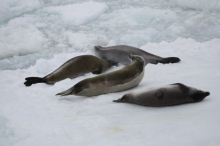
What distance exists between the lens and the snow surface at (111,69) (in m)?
2.23

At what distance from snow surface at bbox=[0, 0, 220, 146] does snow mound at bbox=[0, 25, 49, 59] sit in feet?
0.06

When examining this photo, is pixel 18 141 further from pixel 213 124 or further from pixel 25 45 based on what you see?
pixel 25 45

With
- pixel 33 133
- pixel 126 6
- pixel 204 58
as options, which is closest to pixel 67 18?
pixel 126 6

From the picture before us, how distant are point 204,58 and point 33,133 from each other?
292 centimetres

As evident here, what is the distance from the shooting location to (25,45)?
5770mm

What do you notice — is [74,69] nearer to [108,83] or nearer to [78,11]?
[108,83]

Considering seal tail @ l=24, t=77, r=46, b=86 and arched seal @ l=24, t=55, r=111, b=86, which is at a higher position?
arched seal @ l=24, t=55, r=111, b=86

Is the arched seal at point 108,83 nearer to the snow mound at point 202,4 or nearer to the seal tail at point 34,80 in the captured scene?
the seal tail at point 34,80

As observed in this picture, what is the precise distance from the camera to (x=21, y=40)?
237 inches

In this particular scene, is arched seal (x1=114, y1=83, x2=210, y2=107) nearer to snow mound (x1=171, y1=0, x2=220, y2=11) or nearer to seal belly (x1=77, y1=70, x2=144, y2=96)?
seal belly (x1=77, y1=70, x2=144, y2=96)

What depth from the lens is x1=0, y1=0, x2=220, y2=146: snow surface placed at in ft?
7.32

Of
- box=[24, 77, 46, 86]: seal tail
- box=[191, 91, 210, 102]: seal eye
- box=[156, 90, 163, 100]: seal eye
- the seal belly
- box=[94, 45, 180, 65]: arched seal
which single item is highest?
box=[94, 45, 180, 65]: arched seal

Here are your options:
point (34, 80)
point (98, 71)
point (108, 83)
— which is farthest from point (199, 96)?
point (34, 80)

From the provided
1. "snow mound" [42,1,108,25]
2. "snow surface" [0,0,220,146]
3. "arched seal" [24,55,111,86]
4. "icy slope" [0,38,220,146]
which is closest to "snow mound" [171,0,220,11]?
"snow surface" [0,0,220,146]
